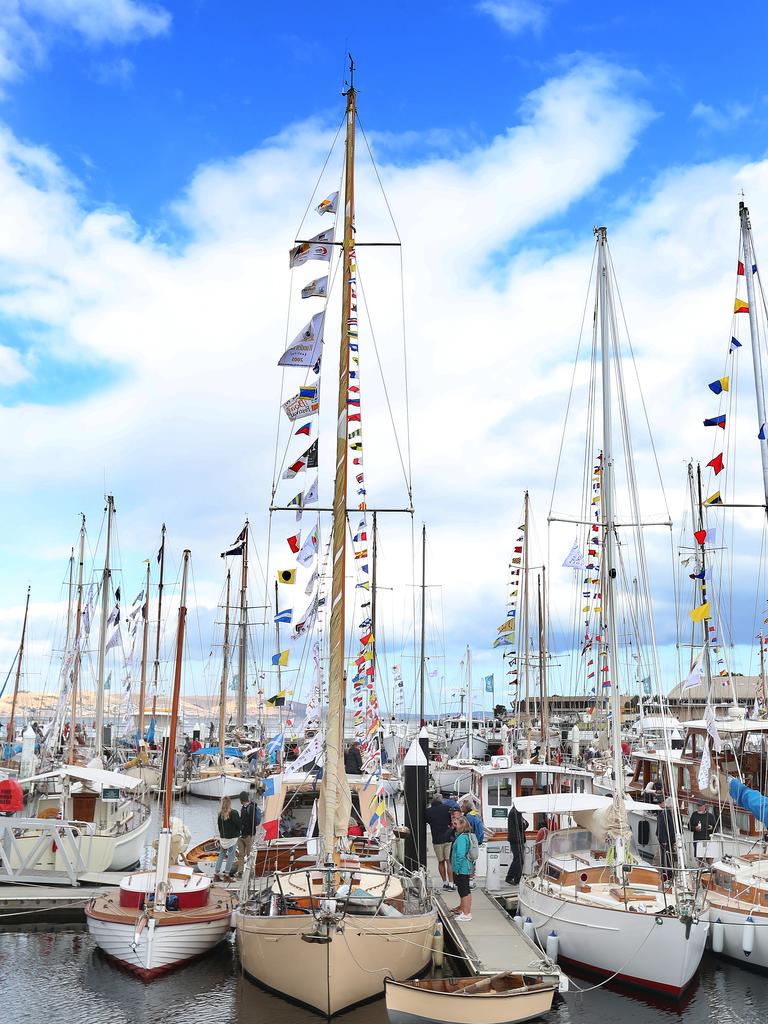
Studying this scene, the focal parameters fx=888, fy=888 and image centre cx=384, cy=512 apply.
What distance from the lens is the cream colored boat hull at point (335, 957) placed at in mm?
12695

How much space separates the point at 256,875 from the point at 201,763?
39692 mm

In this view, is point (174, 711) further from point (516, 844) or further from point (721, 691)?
point (721, 691)

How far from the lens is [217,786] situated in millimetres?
44188

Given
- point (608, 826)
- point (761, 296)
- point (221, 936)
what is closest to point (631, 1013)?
point (608, 826)

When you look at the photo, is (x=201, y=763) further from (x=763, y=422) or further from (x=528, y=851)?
(x=763, y=422)

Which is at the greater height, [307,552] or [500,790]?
[307,552]

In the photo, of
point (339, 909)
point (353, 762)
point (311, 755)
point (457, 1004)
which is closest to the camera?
point (457, 1004)

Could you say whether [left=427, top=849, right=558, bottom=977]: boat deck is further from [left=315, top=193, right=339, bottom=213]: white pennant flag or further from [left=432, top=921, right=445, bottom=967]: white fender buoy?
[left=315, top=193, right=339, bottom=213]: white pennant flag

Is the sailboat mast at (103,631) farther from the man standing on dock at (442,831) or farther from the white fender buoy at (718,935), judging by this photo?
the white fender buoy at (718,935)

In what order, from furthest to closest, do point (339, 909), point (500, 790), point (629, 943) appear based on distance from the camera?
point (500, 790) → point (629, 943) → point (339, 909)

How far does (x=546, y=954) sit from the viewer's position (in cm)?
1489

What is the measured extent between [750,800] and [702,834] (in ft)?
4.60

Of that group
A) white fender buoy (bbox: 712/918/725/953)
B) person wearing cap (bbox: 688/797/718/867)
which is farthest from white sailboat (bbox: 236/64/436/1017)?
person wearing cap (bbox: 688/797/718/867)

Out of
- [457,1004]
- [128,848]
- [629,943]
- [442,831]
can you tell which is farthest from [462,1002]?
[128,848]
